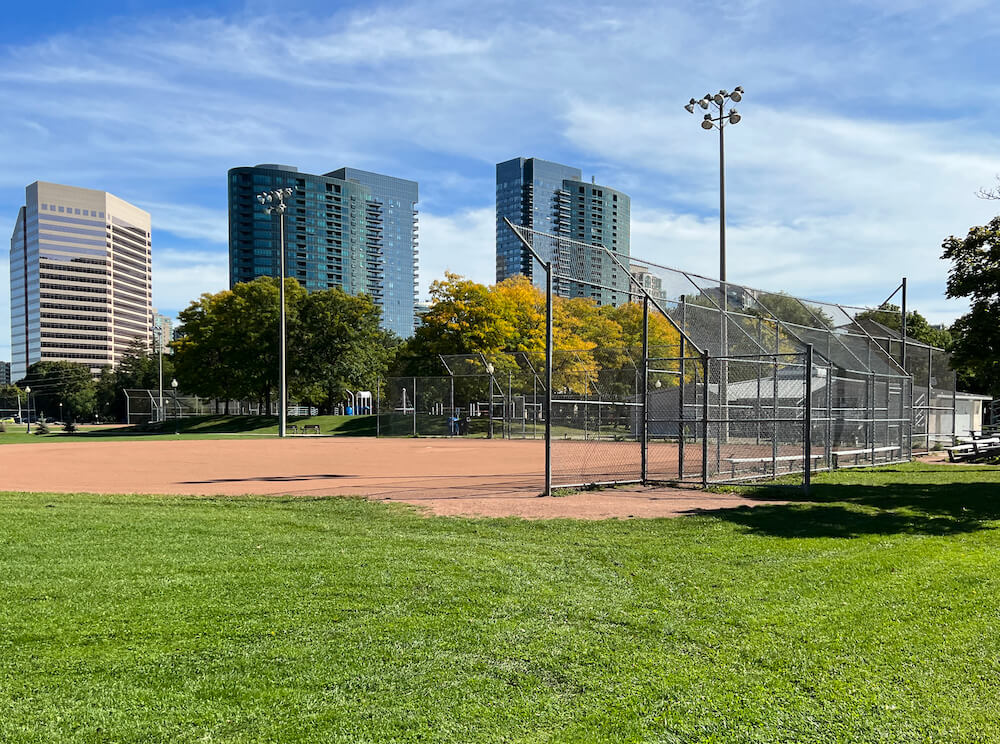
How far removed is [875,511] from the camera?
10.2m

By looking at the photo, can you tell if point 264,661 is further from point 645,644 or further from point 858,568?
point 858,568

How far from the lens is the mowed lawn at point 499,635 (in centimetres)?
350

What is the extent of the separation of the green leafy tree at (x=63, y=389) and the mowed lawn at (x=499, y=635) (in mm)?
102723

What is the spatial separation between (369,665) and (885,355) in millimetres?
19991

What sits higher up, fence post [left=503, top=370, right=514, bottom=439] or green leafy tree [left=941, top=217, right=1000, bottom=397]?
green leafy tree [left=941, top=217, right=1000, bottom=397]

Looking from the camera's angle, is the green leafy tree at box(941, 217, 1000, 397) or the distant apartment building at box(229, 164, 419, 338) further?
the distant apartment building at box(229, 164, 419, 338)

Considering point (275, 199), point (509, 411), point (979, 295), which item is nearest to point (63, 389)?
point (275, 199)

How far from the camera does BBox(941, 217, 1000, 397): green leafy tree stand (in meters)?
12.6

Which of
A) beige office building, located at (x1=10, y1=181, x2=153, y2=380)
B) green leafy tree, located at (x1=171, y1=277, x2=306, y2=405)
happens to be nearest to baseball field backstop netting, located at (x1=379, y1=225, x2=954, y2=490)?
green leafy tree, located at (x1=171, y1=277, x2=306, y2=405)

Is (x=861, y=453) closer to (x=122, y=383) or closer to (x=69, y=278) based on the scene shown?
(x=122, y=383)

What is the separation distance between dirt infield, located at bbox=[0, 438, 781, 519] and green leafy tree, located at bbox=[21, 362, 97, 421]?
281ft

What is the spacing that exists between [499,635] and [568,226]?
279 ft

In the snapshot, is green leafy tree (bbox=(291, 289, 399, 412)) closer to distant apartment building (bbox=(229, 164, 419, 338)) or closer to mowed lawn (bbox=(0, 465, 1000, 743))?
mowed lawn (bbox=(0, 465, 1000, 743))

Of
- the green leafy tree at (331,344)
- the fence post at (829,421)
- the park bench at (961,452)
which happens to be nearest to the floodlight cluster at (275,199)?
the green leafy tree at (331,344)
